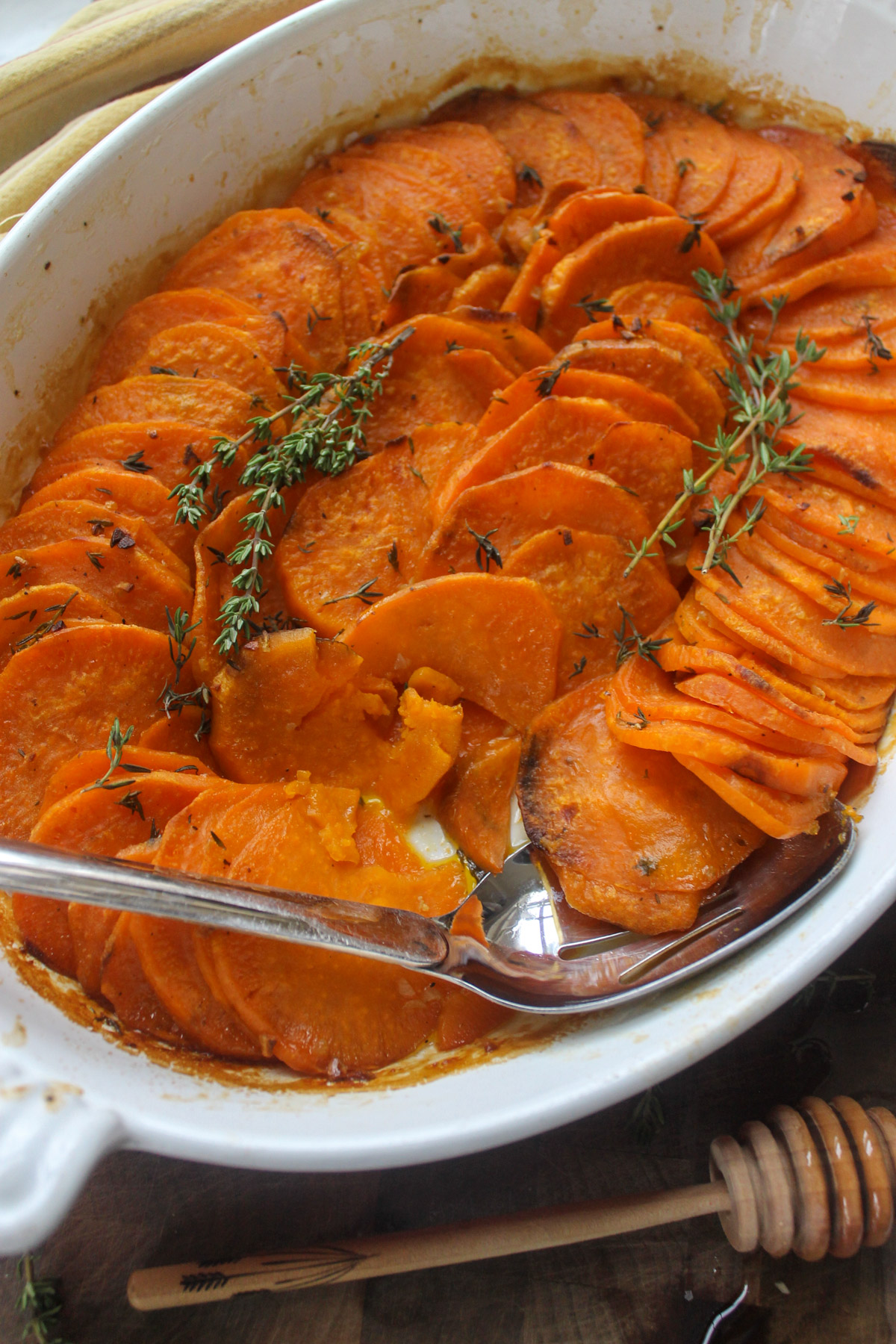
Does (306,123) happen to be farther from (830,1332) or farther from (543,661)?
(830,1332)

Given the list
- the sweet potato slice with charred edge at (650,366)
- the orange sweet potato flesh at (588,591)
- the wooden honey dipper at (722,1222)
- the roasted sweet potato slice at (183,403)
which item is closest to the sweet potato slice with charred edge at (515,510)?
the orange sweet potato flesh at (588,591)

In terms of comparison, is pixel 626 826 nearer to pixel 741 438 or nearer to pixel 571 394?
pixel 741 438

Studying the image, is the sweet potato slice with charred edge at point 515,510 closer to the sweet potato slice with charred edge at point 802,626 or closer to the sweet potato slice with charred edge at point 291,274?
the sweet potato slice with charred edge at point 802,626

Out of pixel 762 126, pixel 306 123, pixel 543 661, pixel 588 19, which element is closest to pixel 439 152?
pixel 306 123

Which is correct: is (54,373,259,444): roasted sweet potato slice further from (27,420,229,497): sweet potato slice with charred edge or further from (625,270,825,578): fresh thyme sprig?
(625,270,825,578): fresh thyme sprig

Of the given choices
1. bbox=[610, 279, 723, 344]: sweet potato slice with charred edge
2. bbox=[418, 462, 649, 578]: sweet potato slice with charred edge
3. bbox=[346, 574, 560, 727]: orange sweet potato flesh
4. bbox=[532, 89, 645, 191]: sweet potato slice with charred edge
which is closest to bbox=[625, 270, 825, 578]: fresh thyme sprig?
bbox=[610, 279, 723, 344]: sweet potato slice with charred edge

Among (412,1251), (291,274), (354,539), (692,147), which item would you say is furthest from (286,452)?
(412,1251)
